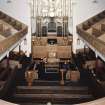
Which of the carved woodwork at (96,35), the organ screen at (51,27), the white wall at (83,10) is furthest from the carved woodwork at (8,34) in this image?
the white wall at (83,10)

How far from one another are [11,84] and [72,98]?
1.46 m

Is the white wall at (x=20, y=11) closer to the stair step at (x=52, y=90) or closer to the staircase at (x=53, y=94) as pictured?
the staircase at (x=53, y=94)

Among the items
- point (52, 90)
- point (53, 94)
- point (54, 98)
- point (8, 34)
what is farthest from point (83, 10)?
point (54, 98)

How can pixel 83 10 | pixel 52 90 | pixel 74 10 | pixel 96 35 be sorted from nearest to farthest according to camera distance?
pixel 52 90
pixel 96 35
pixel 83 10
pixel 74 10

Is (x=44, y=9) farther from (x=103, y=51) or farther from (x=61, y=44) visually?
(x=103, y=51)

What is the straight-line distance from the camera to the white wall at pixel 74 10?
16.2m

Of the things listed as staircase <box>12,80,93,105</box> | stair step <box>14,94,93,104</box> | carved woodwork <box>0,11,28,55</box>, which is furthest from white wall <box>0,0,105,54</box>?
stair step <box>14,94,93,104</box>

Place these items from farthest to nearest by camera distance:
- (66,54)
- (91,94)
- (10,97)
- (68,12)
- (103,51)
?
(68,12) < (66,54) < (91,94) < (10,97) < (103,51)

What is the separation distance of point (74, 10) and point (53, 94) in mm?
9332

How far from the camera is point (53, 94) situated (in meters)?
7.49

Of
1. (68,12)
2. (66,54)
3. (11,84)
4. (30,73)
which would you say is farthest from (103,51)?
(68,12)

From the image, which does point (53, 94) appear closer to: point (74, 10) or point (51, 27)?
point (51, 27)

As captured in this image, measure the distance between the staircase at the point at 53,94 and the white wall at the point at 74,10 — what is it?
7666 mm

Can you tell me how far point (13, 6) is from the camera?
640 inches
